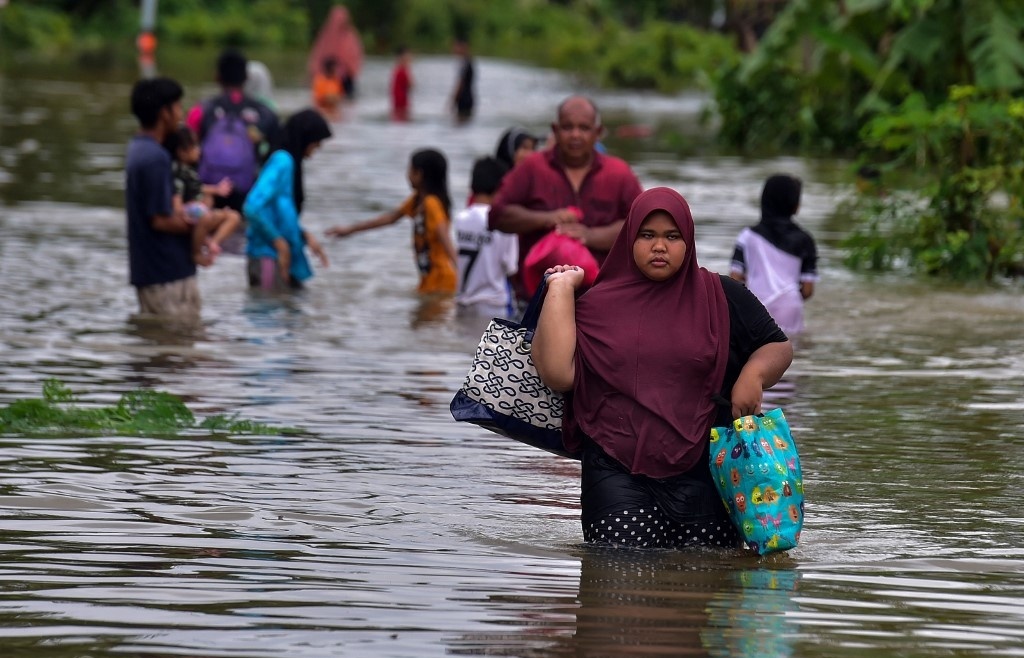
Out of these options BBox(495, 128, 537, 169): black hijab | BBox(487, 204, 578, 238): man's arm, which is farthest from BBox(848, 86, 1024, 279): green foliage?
BBox(487, 204, 578, 238): man's arm

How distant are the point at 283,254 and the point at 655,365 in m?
7.46

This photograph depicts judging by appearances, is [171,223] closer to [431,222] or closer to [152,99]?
[152,99]

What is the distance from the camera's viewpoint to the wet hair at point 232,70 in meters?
15.5

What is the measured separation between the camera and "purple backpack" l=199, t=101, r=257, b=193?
51.0 ft

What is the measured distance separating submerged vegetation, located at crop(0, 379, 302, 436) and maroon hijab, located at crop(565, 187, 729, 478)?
295 cm

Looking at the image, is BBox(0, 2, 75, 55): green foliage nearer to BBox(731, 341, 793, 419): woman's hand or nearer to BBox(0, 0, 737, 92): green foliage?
BBox(0, 0, 737, 92): green foliage

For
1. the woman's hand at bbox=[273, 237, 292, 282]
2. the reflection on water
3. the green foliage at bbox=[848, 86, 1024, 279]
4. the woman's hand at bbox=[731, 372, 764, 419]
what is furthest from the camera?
the green foliage at bbox=[848, 86, 1024, 279]

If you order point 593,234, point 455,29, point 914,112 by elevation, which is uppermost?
point 914,112

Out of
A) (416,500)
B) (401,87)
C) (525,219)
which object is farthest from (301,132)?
(401,87)

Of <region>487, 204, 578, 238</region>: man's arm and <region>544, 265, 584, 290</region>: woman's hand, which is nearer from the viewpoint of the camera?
<region>544, 265, 584, 290</region>: woman's hand

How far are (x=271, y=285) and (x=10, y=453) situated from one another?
5.65 m

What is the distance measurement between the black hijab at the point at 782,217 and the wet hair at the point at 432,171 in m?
2.88

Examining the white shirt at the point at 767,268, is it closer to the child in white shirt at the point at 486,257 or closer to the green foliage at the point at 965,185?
the child in white shirt at the point at 486,257

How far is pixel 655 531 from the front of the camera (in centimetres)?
659
